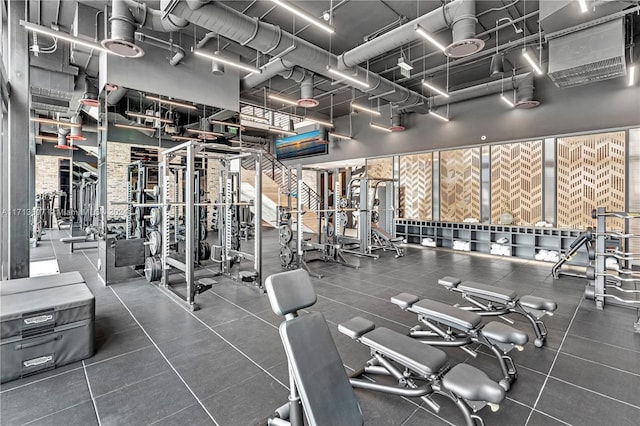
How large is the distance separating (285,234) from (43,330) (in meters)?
4.29

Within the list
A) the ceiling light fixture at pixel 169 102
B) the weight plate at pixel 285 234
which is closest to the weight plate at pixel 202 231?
the weight plate at pixel 285 234

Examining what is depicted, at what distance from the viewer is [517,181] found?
8.18m

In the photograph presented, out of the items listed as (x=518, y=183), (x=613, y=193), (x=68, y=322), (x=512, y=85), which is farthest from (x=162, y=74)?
(x=613, y=193)

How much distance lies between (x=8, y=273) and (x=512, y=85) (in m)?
11.0

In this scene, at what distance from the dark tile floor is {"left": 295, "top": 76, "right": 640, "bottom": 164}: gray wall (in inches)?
190

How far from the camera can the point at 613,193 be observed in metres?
6.82

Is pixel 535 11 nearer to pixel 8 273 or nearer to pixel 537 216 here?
pixel 537 216

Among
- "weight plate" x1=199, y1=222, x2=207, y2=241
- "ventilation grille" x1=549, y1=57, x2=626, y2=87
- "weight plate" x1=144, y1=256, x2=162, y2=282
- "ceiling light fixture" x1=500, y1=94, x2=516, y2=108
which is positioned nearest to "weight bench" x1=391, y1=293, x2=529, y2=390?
"weight plate" x1=144, y1=256, x2=162, y2=282

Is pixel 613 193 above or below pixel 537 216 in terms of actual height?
above

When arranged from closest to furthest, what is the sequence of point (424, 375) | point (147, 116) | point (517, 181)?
point (424, 375) < point (147, 116) < point (517, 181)

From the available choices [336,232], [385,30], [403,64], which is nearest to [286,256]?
[336,232]

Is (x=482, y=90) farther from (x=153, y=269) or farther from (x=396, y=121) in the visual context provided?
(x=153, y=269)

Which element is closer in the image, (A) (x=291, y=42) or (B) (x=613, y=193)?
(A) (x=291, y=42)

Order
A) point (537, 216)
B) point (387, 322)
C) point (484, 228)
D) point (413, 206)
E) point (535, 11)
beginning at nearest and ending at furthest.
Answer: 1. point (387, 322)
2. point (535, 11)
3. point (537, 216)
4. point (484, 228)
5. point (413, 206)
